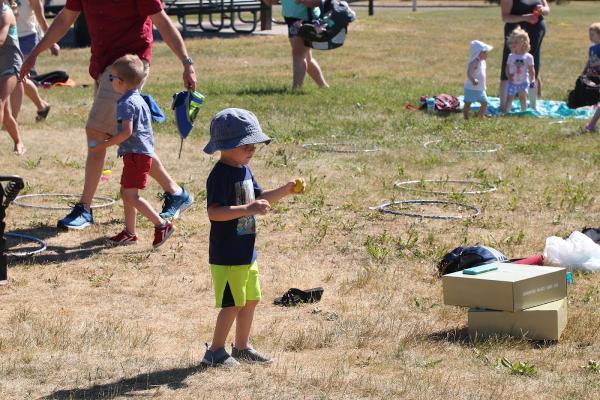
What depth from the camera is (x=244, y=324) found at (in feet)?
18.7

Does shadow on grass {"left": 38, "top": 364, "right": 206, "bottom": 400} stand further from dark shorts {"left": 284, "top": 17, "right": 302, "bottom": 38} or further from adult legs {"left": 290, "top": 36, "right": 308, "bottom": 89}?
adult legs {"left": 290, "top": 36, "right": 308, "bottom": 89}

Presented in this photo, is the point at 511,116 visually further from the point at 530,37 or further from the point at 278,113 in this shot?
the point at 278,113

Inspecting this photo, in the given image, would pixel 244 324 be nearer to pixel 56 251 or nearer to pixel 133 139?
pixel 133 139

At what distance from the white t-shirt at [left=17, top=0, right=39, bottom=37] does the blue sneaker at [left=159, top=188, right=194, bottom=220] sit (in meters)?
5.22

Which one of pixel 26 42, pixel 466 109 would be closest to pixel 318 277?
pixel 26 42

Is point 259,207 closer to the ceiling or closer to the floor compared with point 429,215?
closer to the ceiling

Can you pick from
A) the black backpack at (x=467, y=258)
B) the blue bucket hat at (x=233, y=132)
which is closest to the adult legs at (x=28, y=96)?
the black backpack at (x=467, y=258)

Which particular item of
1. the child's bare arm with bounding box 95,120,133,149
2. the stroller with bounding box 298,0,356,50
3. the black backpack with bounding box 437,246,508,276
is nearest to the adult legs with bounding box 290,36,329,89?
the stroller with bounding box 298,0,356,50

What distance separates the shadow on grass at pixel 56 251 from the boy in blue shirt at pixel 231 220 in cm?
265

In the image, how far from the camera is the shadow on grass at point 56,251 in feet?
25.9

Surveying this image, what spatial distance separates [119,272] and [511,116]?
8838 millimetres

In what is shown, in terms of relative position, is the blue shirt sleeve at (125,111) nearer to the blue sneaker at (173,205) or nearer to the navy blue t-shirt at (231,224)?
the blue sneaker at (173,205)

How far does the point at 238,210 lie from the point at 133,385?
0.96 m

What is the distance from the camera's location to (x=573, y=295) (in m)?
6.91
